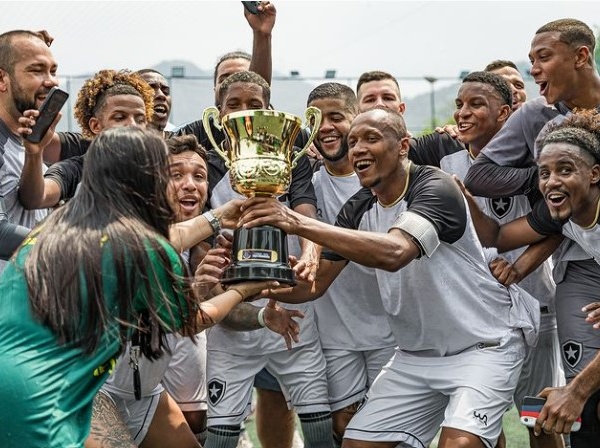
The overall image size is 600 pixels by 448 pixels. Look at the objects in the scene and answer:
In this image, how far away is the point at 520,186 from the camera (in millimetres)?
5922

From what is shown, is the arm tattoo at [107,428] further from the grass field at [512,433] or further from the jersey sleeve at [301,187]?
the grass field at [512,433]

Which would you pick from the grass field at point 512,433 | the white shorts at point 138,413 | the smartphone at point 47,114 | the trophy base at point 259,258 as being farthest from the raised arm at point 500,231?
the grass field at point 512,433

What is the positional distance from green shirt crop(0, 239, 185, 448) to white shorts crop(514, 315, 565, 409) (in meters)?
3.27

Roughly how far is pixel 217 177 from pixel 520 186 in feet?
5.79

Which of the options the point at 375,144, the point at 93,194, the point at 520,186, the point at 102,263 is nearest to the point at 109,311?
the point at 102,263

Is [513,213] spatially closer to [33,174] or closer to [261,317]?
[261,317]

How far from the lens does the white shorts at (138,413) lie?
222 inches

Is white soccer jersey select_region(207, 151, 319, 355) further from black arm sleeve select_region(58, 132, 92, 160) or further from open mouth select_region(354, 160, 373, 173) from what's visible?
black arm sleeve select_region(58, 132, 92, 160)

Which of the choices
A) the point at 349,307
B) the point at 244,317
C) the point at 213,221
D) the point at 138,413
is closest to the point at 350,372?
the point at 349,307

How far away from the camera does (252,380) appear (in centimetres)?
620

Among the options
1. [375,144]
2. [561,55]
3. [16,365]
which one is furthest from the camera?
[561,55]

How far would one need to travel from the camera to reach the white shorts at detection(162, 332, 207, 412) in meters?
6.21

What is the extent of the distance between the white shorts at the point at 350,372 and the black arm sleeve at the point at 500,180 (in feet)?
3.78

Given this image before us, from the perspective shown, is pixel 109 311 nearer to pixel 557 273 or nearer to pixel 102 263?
pixel 102 263
